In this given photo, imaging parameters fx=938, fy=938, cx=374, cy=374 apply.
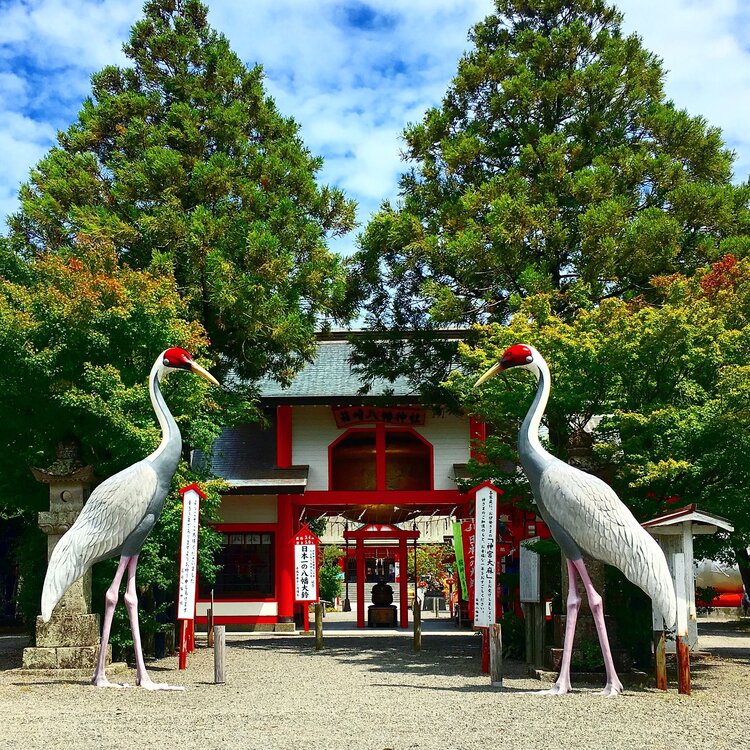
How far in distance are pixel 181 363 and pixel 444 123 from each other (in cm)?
918

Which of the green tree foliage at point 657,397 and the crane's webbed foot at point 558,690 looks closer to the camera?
the crane's webbed foot at point 558,690

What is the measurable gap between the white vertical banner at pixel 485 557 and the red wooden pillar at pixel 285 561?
39.5ft

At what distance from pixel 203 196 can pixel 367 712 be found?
39.2 ft

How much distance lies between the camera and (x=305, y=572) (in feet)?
68.1

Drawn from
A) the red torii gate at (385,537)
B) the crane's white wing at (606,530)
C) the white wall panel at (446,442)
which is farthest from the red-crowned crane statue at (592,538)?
the red torii gate at (385,537)

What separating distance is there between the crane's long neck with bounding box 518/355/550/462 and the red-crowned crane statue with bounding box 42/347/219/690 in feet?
14.9

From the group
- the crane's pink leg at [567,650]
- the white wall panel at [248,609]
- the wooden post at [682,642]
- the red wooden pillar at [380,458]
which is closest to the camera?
the wooden post at [682,642]

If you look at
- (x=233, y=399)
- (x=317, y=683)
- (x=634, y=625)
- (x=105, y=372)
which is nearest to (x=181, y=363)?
(x=105, y=372)

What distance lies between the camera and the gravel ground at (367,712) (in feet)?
27.2

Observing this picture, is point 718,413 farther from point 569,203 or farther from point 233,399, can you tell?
point 233,399

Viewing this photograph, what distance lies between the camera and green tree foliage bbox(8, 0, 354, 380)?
59.6 feet

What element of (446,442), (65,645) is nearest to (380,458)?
(446,442)

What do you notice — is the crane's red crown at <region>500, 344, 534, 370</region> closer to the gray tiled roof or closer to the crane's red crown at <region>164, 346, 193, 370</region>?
the crane's red crown at <region>164, 346, 193, 370</region>

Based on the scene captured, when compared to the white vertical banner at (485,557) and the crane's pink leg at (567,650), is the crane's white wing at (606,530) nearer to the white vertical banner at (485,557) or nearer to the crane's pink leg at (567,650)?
the crane's pink leg at (567,650)
